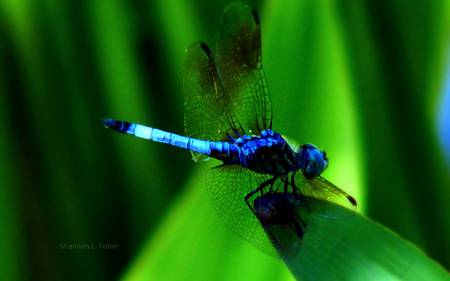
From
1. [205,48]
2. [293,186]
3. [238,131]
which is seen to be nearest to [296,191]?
[293,186]

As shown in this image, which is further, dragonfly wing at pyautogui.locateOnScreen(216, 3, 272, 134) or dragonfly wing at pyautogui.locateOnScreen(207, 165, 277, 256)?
dragonfly wing at pyautogui.locateOnScreen(216, 3, 272, 134)

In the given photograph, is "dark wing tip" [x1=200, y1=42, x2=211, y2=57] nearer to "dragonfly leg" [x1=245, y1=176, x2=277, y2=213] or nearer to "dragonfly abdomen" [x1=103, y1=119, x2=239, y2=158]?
"dragonfly abdomen" [x1=103, y1=119, x2=239, y2=158]

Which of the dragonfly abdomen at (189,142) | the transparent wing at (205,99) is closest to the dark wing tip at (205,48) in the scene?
the transparent wing at (205,99)

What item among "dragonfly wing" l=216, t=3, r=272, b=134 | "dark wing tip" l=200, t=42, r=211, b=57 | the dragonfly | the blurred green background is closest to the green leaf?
the dragonfly

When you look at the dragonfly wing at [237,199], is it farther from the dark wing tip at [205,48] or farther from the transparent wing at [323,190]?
the dark wing tip at [205,48]

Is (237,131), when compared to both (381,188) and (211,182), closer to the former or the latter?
(211,182)

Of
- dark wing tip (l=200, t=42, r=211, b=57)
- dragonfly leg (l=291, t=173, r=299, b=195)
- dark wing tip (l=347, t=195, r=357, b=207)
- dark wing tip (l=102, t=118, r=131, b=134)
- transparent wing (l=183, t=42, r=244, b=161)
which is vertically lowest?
dragonfly leg (l=291, t=173, r=299, b=195)

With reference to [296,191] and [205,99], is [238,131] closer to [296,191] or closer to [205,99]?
[205,99]
